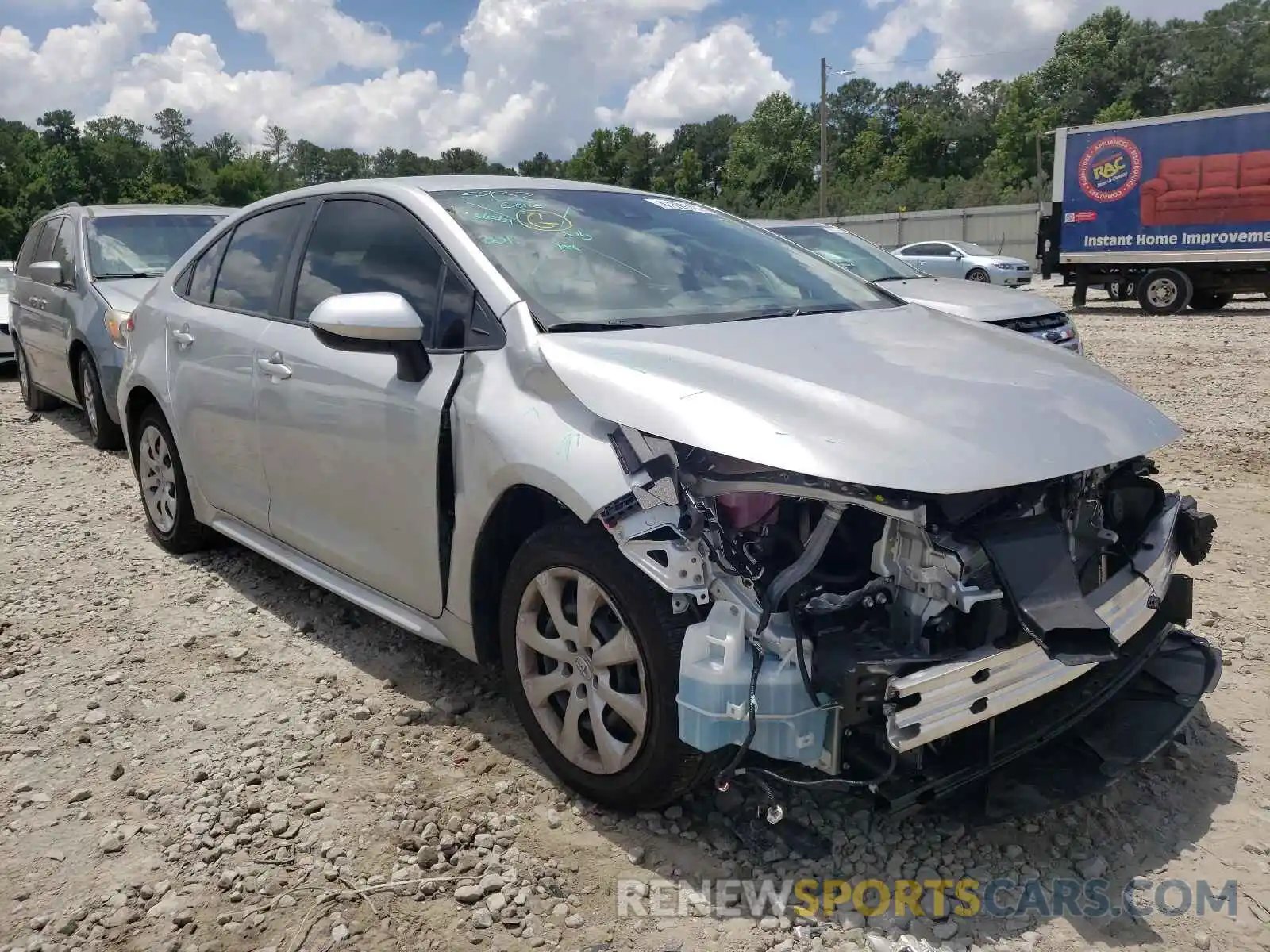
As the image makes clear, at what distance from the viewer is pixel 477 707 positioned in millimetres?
3354

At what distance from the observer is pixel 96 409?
24.1 feet

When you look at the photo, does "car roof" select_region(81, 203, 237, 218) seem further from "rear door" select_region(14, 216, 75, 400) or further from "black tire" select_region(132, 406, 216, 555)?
"black tire" select_region(132, 406, 216, 555)

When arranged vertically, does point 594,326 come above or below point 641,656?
above

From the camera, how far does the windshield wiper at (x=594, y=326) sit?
2797mm

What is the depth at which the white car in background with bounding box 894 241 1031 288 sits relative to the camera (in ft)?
77.6

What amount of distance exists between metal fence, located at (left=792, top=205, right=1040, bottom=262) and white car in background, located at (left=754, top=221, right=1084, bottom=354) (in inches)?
1038

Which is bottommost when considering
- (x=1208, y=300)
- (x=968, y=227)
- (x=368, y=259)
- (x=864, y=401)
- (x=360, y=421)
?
(x=360, y=421)

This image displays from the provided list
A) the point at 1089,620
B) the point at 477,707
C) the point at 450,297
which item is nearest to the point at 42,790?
the point at 477,707

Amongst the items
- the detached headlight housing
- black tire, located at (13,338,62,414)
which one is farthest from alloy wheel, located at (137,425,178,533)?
black tire, located at (13,338,62,414)

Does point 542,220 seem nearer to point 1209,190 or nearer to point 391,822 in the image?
point 391,822

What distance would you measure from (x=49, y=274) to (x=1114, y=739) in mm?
7642

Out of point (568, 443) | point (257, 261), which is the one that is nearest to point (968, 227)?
point (257, 261)

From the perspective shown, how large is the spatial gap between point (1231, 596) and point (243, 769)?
3774 millimetres

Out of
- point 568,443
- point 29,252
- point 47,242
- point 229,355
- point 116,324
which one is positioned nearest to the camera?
point 568,443
